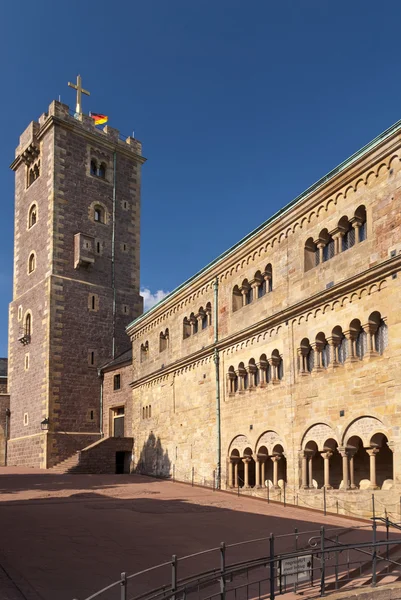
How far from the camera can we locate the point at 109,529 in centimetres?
1580

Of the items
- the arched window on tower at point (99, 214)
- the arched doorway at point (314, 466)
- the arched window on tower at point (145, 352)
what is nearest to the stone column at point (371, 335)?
the arched doorway at point (314, 466)

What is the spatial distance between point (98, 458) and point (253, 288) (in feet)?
54.4

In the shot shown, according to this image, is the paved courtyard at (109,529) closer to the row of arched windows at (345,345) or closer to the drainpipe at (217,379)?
the drainpipe at (217,379)

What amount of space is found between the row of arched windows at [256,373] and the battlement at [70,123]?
25672mm

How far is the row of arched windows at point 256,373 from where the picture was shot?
80.5 feet

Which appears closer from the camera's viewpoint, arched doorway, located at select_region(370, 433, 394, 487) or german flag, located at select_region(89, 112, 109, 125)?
arched doorway, located at select_region(370, 433, 394, 487)

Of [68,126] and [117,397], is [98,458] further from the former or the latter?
[68,126]

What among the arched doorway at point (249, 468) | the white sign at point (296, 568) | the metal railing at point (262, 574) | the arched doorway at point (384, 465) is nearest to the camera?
the metal railing at point (262, 574)

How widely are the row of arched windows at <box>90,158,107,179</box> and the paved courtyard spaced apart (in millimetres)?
25532

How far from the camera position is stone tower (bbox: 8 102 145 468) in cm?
4153

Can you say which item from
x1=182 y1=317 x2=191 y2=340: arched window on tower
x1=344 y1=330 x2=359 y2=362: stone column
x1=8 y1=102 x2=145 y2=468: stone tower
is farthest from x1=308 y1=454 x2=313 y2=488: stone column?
x1=8 y1=102 x2=145 y2=468: stone tower

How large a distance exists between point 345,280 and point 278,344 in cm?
482

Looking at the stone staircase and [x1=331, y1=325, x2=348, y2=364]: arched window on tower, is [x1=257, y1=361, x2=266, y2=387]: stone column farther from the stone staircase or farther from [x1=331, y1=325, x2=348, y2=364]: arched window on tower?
the stone staircase

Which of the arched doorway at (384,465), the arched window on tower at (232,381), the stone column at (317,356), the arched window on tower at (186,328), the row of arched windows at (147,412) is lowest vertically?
the arched doorway at (384,465)
